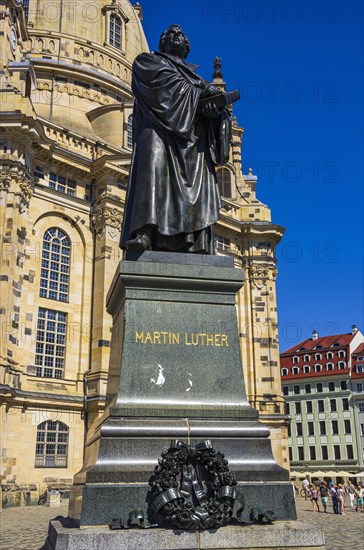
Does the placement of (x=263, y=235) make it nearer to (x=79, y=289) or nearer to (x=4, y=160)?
(x=79, y=289)

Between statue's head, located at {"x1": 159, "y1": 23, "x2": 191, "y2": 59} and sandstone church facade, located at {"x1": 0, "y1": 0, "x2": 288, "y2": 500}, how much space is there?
20086 millimetres

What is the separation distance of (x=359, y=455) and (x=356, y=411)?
4926 mm

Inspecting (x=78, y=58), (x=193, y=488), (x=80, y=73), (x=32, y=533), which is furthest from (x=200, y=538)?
(x=78, y=58)

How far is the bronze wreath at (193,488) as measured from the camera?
4.68m

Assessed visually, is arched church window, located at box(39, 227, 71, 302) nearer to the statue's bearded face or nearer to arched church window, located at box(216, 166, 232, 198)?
arched church window, located at box(216, 166, 232, 198)

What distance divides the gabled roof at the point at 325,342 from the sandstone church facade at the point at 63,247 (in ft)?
106

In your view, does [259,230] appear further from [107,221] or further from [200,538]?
[200,538]

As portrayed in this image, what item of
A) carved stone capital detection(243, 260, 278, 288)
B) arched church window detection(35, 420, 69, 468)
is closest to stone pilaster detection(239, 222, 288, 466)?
carved stone capital detection(243, 260, 278, 288)

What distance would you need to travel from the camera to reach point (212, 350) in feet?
19.1

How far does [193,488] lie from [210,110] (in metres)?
4.26

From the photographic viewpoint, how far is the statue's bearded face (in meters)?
7.38

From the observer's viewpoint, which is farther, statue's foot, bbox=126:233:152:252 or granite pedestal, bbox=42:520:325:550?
statue's foot, bbox=126:233:152:252

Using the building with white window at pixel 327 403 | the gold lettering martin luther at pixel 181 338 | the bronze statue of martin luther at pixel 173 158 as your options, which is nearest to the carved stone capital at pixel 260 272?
the building with white window at pixel 327 403

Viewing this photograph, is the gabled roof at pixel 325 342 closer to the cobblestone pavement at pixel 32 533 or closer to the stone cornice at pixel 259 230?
the stone cornice at pixel 259 230
